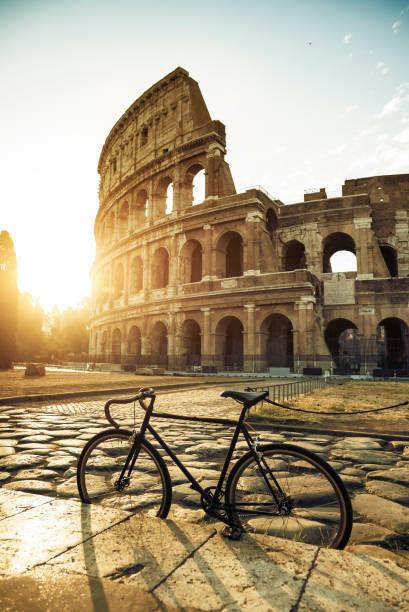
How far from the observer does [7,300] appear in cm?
2411

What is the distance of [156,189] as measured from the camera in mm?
29062

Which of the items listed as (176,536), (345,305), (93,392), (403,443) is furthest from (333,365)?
(176,536)

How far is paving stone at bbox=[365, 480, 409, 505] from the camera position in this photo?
2768 mm

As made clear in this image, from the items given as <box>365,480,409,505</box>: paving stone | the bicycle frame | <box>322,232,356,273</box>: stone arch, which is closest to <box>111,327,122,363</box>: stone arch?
<box>322,232,356,273</box>: stone arch

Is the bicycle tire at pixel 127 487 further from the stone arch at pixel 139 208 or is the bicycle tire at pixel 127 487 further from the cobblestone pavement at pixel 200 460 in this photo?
the stone arch at pixel 139 208

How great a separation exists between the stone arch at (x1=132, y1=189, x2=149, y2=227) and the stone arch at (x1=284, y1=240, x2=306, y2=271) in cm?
1220

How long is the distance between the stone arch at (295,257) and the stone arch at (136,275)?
11.4 metres

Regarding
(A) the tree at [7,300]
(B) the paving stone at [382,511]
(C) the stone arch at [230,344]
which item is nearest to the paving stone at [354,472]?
(B) the paving stone at [382,511]

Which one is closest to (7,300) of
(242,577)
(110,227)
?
(110,227)

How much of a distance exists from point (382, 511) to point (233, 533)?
1235 mm

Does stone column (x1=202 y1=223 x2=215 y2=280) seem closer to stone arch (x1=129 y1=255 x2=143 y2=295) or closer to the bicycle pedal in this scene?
stone arch (x1=129 y1=255 x2=143 y2=295)

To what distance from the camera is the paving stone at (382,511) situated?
234 centimetres

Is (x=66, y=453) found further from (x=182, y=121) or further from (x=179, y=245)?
(x=182, y=121)

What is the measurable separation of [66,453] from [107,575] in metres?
2.59
